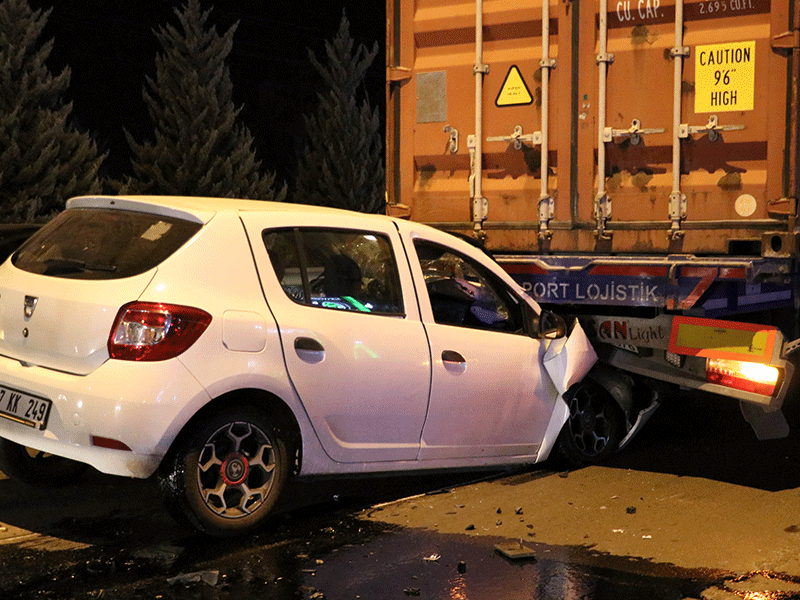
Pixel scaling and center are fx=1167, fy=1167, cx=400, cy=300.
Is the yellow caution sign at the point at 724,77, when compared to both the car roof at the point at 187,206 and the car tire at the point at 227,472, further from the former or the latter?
the car tire at the point at 227,472

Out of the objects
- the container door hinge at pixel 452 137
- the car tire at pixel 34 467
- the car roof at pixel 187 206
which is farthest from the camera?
the container door hinge at pixel 452 137

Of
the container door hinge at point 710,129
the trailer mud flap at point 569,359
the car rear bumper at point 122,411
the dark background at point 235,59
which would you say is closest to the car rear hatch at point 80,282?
the car rear bumper at point 122,411

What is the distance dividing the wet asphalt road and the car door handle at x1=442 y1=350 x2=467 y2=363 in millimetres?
827

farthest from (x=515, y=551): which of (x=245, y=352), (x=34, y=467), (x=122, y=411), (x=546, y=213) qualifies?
(x=546, y=213)

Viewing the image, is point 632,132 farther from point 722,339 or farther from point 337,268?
point 337,268

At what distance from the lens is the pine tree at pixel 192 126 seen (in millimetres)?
20703

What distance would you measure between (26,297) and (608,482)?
3.27 meters

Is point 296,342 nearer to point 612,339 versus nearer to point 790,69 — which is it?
point 612,339

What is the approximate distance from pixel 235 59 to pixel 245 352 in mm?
23123

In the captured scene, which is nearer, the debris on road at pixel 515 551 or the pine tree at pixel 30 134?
the debris on road at pixel 515 551

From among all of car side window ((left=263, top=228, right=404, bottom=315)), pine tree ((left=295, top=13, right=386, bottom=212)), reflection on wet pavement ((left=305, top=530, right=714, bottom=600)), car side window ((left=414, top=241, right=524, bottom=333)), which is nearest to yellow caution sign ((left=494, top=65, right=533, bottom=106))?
car side window ((left=414, top=241, right=524, bottom=333))

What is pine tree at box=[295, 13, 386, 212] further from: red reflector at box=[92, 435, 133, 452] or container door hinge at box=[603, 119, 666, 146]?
red reflector at box=[92, 435, 133, 452]

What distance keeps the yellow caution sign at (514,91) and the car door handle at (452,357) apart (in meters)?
2.15

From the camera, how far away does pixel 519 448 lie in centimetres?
629
